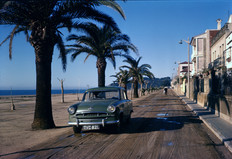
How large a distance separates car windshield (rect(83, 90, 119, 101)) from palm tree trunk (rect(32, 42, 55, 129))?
1.85m

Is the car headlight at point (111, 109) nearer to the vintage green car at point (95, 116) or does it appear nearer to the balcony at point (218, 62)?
the vintage green car at point (95, 116)

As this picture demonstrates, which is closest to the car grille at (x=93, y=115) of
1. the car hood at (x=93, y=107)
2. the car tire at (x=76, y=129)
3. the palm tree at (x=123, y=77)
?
the car hood at (x=93, y=107)

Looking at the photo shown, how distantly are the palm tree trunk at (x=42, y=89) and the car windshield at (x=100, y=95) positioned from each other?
1845 mm

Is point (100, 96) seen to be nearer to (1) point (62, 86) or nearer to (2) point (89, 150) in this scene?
(2) point (89, 150)

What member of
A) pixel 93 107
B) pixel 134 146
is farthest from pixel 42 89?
pixel 134 146

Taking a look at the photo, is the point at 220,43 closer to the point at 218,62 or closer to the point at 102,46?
the point at 218,62

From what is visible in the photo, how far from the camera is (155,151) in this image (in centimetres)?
549

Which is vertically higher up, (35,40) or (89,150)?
(35,40)

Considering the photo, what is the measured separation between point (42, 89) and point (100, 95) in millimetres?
2597

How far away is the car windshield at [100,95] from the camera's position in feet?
29.6

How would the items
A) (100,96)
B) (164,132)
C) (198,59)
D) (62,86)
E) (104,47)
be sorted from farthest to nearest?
(198,59) < (62,86) < (104,47) < (100,96) < (164,132)

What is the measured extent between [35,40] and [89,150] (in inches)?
234

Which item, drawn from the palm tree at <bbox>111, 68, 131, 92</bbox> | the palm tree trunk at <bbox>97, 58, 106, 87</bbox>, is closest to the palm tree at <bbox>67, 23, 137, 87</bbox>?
the palm tree trunk at <bbox>97, 58, 106, 87</bbox>

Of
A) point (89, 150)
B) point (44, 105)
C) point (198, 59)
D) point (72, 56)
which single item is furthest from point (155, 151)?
point (198, 59)
